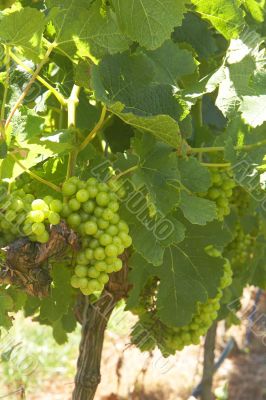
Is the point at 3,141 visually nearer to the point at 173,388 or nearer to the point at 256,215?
the point at 256,215

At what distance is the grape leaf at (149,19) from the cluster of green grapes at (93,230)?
43 centimetres

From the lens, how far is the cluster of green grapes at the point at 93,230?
1.63m

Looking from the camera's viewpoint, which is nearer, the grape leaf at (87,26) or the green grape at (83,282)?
the green grape at (83,282)

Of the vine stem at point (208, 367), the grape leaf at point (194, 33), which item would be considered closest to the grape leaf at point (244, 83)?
the grape leaf at point (194, 33)

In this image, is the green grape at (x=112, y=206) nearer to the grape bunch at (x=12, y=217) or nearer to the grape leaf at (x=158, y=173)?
the grape leaf at (x=158, y=173)

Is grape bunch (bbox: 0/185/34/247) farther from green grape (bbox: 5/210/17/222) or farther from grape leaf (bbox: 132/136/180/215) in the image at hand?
grape leaf (bbox: 132/136/180/215)

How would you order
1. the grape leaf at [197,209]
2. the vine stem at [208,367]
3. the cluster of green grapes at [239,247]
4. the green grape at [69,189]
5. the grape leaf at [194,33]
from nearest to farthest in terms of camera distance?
the green grape at [69,189]
the grape leaf at [197,209]
the grape leaf at [194,33]
the cluster of green grapes at [239,247]
the vine stem at [208,367]

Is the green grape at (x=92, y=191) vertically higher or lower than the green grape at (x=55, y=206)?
lower

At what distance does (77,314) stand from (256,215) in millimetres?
941

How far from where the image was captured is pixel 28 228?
1601mm

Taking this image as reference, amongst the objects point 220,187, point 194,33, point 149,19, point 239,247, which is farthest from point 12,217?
point 239,247

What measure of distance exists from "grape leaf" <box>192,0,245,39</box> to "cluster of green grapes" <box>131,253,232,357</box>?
31.2 inches

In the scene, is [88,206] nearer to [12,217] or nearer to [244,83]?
[12,217]

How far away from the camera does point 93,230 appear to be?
162 cm
